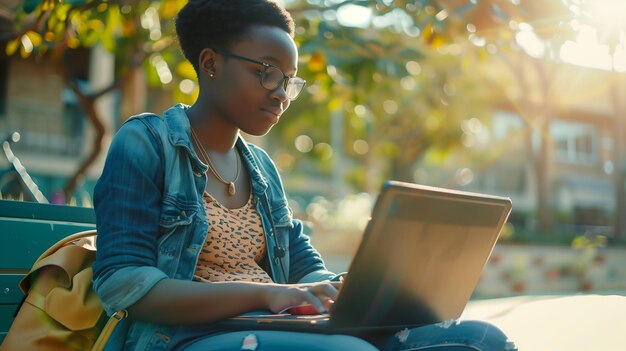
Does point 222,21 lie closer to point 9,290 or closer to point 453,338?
point 453,338

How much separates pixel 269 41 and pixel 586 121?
3605 cm

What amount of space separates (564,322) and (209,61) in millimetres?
5240

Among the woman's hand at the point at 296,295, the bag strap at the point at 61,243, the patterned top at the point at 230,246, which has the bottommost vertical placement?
the bag strap at the point at 61,243

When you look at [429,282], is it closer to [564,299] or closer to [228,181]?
[228,181]

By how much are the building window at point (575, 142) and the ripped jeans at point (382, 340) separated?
3524 centimetres

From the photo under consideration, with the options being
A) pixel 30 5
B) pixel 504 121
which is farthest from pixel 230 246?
pixel 504 121

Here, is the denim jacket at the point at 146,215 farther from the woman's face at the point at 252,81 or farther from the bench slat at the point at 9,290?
the bench slat at the point at 9,290

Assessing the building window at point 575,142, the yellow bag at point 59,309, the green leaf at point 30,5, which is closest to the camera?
the yellow bag at point 59,309

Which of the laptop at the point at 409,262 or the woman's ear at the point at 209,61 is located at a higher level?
the woman's ear at the point at 209,61

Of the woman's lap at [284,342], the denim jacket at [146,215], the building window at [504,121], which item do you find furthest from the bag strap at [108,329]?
the building window at [504,121]

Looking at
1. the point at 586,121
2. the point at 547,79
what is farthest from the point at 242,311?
the point at 586,121

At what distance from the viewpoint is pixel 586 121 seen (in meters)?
Answer: 36.0

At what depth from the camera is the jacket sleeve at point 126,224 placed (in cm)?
187

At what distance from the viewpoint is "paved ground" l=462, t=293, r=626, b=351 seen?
17.9ft
